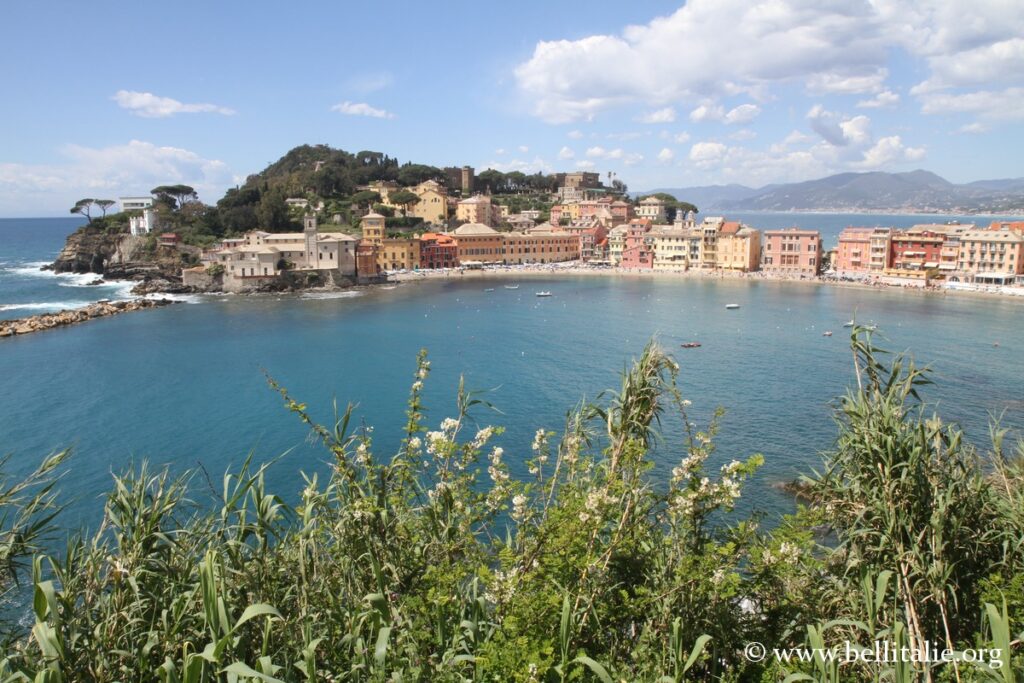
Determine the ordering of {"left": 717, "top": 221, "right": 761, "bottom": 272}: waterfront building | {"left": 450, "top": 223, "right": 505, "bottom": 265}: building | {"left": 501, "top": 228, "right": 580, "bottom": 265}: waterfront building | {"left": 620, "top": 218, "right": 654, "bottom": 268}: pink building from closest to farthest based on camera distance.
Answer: {"left": 717, "top": 221, "right": 761, "bottom": 272}: waterfront building
{"left": 620, "top": 218, "right": 654, "bottom": 268}: pink building
{"left": 450, "top": 223, "right": 505, "bottom": 265}: building
{"left": 501, "top": 228, "right": 580, "bottom": 265}: waterfront building

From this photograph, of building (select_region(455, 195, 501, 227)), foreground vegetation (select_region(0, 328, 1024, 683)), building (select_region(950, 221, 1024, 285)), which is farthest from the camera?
building (select_region(455, 195, 501, 227))

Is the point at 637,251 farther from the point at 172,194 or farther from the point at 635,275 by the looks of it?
the point at 172,194

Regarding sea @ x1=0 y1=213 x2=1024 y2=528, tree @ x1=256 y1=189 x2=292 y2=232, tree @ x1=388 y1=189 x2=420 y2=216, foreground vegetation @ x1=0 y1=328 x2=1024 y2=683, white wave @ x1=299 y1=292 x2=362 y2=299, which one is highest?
tree @ x1=388 y1=189 x2=420 y2=216

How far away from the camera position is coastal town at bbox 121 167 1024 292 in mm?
42000

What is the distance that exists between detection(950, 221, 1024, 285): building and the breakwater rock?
48.4m

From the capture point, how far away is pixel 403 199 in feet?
215

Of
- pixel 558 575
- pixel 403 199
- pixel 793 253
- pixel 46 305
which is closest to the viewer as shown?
pixel 558 575

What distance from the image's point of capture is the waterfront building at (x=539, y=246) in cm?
5719

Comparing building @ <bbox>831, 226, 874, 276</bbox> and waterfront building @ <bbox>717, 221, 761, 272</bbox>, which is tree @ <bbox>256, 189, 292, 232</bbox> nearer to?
waterfront building @ <bbox>717, 221, 761, 272</bbox>

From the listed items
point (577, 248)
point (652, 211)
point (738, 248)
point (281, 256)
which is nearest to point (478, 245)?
point (577, 248)

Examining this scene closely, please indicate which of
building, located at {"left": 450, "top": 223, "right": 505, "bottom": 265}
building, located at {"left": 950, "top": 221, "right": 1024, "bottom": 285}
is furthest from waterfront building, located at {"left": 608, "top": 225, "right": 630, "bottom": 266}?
building, located at {"left": 950, "top": 221, "right": 1024, "bottom": 285}

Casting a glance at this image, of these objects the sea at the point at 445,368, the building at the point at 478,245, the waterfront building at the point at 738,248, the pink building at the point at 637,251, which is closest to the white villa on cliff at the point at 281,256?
the sea at the point at 445,368

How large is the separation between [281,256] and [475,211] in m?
24.7

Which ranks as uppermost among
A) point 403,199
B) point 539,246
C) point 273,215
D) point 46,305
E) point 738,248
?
point 403,199
